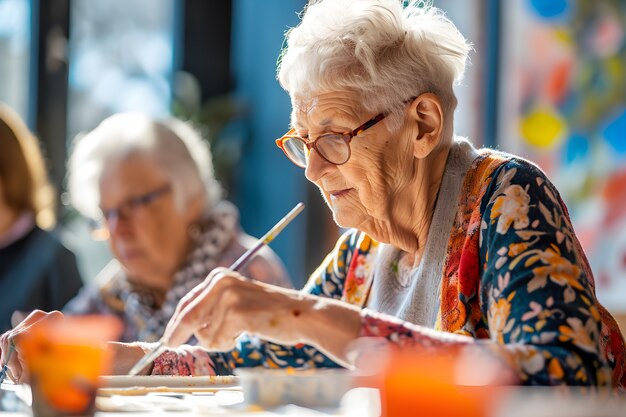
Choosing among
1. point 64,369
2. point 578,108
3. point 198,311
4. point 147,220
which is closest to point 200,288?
point 198,311

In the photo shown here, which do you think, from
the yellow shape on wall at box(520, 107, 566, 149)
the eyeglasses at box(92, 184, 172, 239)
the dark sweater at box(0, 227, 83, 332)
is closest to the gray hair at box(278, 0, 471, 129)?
the eyeglasses at box(92, 184, 172, 239)

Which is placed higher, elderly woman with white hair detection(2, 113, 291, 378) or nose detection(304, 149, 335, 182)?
nose detection(304, 149, 335, 182)

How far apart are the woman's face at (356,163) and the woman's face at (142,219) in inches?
54.0

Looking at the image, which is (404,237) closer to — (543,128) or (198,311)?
(198,311)

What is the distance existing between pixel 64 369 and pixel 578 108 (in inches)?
127

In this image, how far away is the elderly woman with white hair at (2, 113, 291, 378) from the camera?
120 inches

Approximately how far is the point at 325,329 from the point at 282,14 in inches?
151

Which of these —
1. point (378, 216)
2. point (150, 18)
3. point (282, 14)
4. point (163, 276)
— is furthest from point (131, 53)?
point (378, 216)

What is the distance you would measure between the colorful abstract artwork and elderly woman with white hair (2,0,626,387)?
204 cm

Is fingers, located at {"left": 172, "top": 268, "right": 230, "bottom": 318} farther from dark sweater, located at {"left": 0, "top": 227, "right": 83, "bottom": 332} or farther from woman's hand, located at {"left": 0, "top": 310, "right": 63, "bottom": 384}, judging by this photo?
dark sweater, located at {"left": 0, "top": 227, "right": 83, "bottom": 332}

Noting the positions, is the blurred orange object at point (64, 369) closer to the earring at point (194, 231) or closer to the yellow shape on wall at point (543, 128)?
the earring at point (194, 231)

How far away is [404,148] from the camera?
177cm

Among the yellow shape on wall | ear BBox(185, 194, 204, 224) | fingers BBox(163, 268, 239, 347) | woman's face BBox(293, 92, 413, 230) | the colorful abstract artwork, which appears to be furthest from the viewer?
the yellow shape on wall

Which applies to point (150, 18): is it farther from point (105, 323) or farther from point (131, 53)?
point (105, 323)
